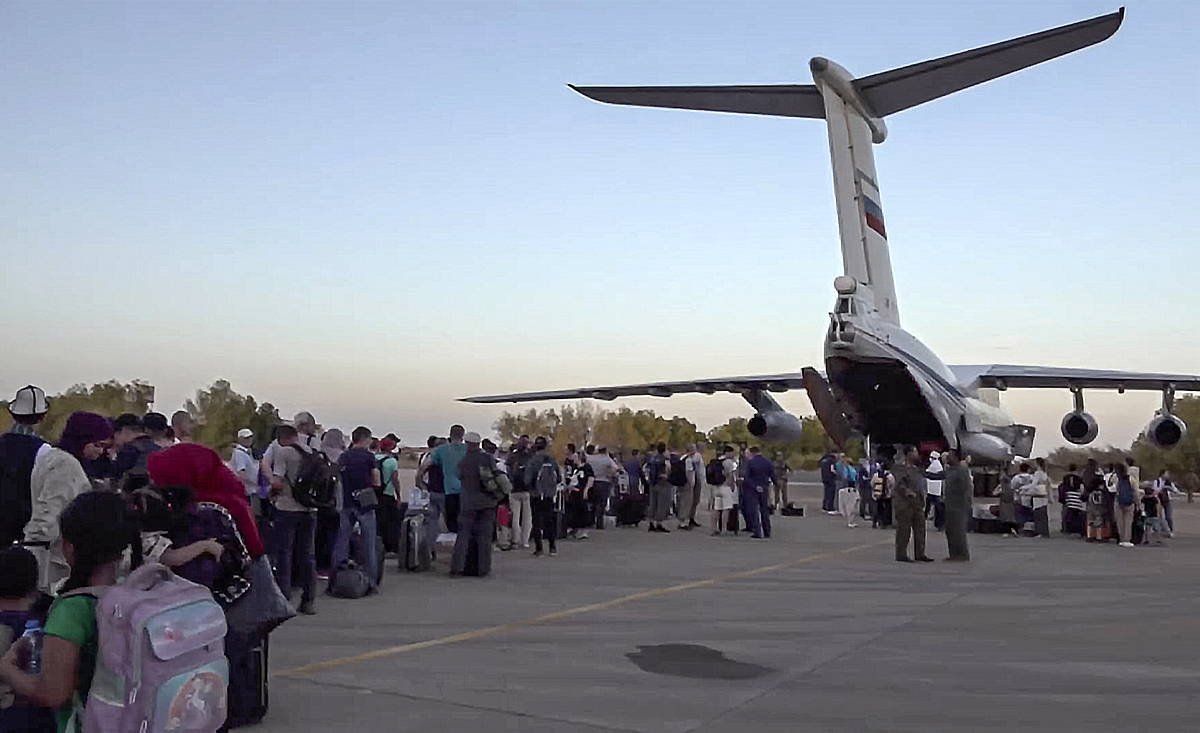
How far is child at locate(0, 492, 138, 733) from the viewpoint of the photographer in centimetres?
272

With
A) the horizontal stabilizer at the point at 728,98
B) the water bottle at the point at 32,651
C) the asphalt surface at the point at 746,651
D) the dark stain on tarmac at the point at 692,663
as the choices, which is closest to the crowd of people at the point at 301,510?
the water bottle at the point at 32,651

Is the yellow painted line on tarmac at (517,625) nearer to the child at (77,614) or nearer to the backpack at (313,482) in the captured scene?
the backpack at (313,482)

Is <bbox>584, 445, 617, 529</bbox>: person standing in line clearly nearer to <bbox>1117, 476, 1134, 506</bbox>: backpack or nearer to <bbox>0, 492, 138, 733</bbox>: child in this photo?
<bbox>1117, 476, 1134, 506</bbox>: backpack

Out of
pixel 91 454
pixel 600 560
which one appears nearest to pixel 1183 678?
pixel 91 454

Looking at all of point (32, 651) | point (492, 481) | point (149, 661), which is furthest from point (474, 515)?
point (149, 661)

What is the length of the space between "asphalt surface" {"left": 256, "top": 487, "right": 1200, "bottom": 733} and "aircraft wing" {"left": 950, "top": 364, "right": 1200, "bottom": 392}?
14057 mm

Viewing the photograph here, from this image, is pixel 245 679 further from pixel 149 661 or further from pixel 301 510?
pixel 301 510

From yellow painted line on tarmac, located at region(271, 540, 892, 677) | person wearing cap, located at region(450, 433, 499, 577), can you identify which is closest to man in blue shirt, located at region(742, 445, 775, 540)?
yellow painted line on tarmac, located at region(271, 540, 892, 677)

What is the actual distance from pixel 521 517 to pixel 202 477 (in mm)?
11194

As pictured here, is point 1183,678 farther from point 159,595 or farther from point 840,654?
point 159,595

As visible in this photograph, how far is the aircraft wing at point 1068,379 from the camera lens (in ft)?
86.6

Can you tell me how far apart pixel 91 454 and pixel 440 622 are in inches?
121

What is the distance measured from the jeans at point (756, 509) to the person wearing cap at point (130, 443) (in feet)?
35.7

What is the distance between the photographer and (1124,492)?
17.8 metres
